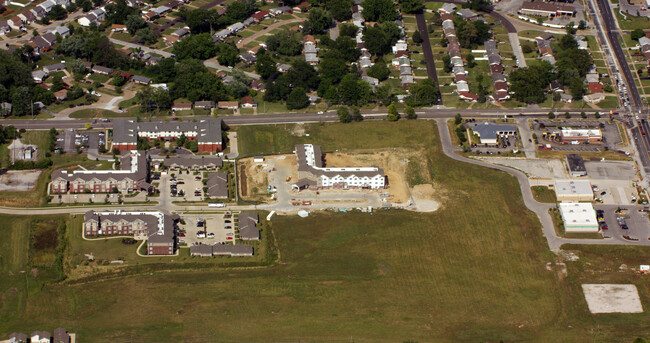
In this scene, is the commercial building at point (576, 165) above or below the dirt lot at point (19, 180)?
above

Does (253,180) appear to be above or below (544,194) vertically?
below

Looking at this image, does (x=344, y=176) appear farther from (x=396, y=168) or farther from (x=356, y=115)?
(x=356, y=115)

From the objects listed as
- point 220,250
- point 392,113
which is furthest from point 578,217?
point 220,250

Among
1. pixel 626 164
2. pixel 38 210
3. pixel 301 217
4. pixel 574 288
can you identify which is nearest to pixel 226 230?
pixel 301 217

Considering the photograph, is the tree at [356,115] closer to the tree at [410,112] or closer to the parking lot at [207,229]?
the tree at [410,112]

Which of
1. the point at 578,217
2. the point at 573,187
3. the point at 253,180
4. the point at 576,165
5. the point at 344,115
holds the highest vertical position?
the point at 344,115

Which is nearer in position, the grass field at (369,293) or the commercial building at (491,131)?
the grass field at (369,293)

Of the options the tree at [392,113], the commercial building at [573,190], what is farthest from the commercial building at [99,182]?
the commercial building at [573,190]
